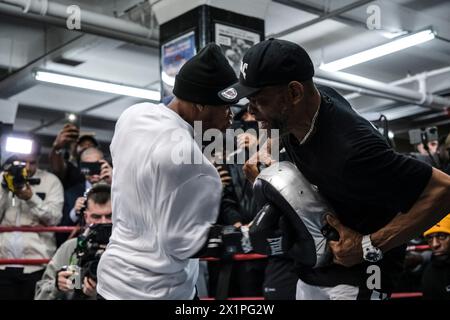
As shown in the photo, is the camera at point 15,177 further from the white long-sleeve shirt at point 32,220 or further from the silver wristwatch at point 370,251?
the silver wristwatch at point 370,251

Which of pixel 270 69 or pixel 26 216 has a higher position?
pixel 270 69

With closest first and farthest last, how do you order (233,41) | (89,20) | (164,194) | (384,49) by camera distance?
1. (164,194)
2. (233,41)
3. (89,20)
4. (384,49)

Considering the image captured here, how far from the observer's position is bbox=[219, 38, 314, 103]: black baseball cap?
6.98 feet

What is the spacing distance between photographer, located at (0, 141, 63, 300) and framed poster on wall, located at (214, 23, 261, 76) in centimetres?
183

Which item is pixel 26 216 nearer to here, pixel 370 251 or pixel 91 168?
pixel 91 168

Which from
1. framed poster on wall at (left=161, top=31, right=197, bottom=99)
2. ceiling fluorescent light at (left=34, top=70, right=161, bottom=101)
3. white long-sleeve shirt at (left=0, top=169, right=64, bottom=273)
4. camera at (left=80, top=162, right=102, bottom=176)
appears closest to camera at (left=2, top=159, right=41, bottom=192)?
white long-sleeve shirt at (left=0, top=169, right=64, bottom=273)

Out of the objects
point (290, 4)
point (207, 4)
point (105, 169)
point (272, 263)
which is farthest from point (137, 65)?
point (272, 263)

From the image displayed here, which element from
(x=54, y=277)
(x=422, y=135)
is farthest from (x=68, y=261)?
(x=422, y=135)

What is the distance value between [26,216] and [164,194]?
3189 mm

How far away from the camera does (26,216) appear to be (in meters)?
4.76

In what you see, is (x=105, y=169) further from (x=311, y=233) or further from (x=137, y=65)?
(x=137, y=65)

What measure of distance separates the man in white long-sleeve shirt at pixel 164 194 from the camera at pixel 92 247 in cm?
70

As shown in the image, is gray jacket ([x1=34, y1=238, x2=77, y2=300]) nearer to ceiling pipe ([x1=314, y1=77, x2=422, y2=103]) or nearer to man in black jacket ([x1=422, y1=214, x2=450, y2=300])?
man in black jacket ([x1=422, y1=214, x2=450, y2=300])
